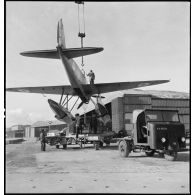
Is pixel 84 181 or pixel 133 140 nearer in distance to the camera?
pixel 84 181

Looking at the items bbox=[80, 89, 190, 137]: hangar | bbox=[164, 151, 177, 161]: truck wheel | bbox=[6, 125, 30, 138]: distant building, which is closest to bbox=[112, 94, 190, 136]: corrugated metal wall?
bbox=[80, 89, 190, 137]: hangar

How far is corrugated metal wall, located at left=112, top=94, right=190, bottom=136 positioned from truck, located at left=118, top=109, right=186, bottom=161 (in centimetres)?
1522

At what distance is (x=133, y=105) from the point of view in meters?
26.3

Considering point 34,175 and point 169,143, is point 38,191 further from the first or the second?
point 169,143

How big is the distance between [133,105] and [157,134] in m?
17.4

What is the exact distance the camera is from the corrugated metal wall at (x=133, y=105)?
26125mm

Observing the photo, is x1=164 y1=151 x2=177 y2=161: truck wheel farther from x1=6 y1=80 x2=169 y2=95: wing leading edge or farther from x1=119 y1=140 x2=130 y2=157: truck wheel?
x1=6 y1=80 x2=169 y2=95: wing leading edge

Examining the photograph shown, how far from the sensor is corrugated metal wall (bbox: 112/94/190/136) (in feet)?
85.7

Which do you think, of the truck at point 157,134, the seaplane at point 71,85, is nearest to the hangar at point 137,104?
the seaplane at point 71,85

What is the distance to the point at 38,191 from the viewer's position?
193 inches

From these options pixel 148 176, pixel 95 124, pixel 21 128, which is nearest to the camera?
pixel 148 176

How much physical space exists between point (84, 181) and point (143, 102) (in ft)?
70.8

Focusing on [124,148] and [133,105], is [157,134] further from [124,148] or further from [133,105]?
[133,105]
